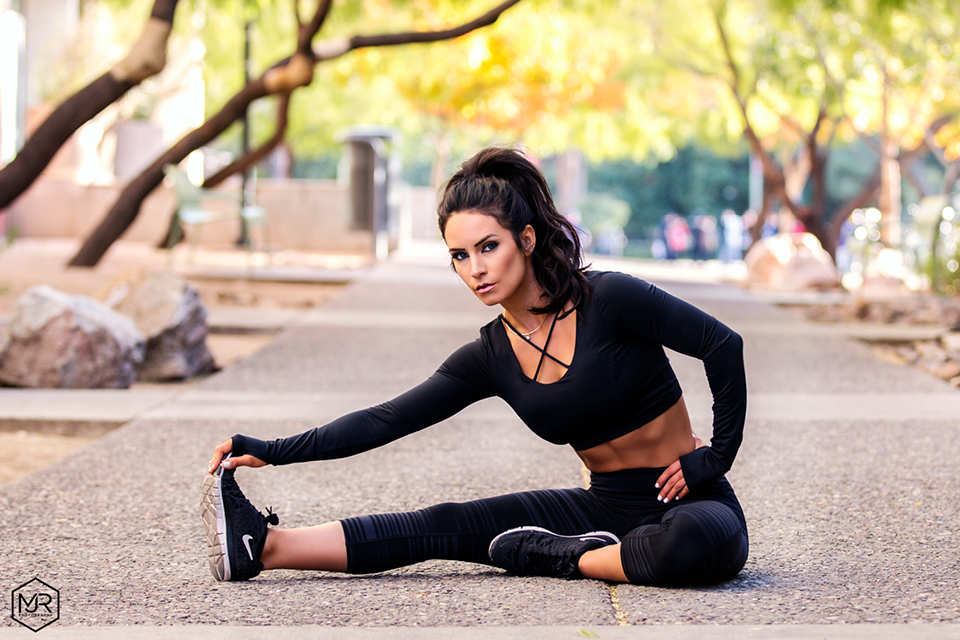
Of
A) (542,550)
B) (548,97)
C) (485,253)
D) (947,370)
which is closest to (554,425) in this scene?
(542,550)

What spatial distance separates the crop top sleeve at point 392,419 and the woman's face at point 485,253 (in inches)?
11.0

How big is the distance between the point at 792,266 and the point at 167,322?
11105 mm

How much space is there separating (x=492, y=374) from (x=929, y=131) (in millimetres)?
20873

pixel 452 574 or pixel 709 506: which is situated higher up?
pixel 709 506

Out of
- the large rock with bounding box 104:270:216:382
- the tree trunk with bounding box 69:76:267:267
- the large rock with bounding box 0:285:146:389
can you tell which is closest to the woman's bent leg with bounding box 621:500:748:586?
the large rock with bounding box 0:285:146:389

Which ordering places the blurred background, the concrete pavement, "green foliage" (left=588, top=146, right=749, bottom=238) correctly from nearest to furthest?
the concrete pavement → the blurred background → "green foliage" (left=588, top=146, right=749, bottom=238)

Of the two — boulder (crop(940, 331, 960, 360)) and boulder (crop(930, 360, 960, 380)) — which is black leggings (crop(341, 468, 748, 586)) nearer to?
boulder (crop(930, 360, 960, 380))

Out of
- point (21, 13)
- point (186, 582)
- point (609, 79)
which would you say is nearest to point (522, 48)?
point (609, 79)

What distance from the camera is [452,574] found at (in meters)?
3.55

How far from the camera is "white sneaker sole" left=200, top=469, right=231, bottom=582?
125 inches

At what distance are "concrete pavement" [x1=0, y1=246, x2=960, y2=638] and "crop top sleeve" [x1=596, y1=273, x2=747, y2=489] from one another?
0.38 meters

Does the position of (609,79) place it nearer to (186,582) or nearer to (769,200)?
(769,200)

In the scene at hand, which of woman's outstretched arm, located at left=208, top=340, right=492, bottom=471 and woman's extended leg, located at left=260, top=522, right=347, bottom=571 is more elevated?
woman's outstretched arm, located at left=208, top=340, right=492, bottom=471

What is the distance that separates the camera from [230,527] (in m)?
3.23
